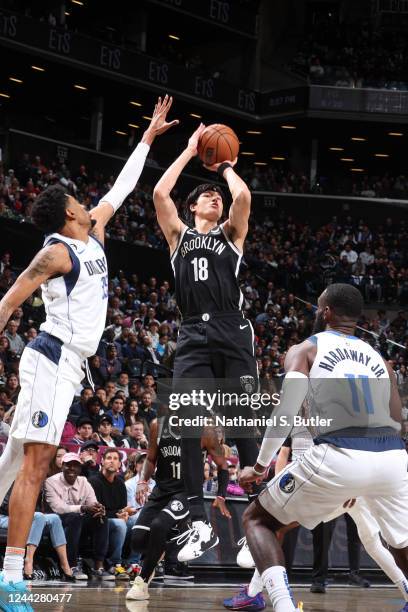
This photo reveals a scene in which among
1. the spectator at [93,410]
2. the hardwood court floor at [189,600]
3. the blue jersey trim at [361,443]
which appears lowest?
the hardwood court floor at [189,600]

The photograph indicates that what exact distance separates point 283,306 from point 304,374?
19.7 meters

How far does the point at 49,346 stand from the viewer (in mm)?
5574

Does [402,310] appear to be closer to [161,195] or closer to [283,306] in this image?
[283,306]

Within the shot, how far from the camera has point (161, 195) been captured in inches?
275

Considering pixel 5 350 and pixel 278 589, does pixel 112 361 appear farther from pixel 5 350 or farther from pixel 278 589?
pixel 278 589

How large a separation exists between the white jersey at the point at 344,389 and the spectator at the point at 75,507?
4.71 m

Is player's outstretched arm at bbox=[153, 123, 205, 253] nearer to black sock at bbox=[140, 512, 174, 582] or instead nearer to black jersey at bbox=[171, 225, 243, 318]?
black jersey at bbox=[171, 225, 243, 318]

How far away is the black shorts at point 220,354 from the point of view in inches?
260

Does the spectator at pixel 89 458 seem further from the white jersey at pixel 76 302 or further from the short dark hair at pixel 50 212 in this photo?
the short dark hair at pixel 50 212

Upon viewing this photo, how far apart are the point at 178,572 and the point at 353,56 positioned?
28801 mm

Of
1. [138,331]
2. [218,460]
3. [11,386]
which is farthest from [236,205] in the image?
[138,331]

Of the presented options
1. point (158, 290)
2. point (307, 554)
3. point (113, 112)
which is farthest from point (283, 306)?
point (307, 554)

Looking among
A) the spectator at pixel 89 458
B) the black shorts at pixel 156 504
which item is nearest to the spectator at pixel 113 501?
the spectator at pixel 89 458

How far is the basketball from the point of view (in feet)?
23.0
